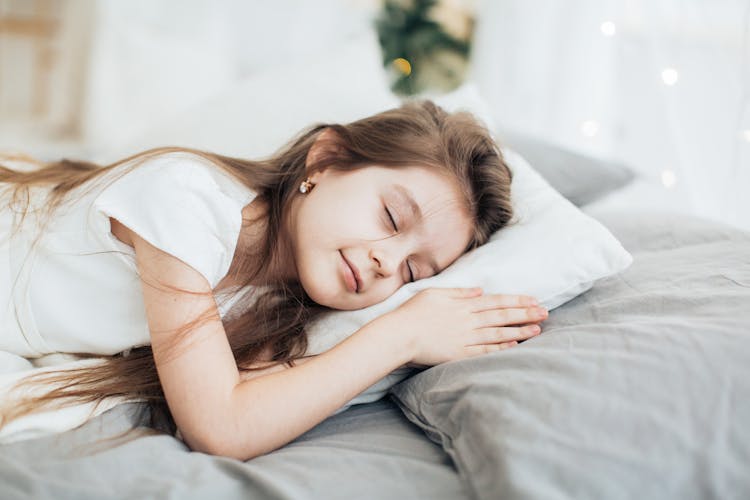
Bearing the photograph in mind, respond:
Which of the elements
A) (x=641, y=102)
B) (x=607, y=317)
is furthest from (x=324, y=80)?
(x=607, y=317)

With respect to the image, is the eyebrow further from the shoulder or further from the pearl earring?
the shoulder

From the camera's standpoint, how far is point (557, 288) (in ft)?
3.62

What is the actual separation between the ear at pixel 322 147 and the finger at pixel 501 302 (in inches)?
15.6

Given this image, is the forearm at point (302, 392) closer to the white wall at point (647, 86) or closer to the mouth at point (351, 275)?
the mouth at point (351, 275)

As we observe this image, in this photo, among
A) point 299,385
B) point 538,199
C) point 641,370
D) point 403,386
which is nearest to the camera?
point 641,370

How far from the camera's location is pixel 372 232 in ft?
3.65

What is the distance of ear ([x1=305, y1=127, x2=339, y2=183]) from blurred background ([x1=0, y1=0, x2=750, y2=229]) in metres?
0.41

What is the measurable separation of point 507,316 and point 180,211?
20.4 inches

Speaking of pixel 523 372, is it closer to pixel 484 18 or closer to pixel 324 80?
pixel 324 80

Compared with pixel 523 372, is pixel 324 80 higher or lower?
higher

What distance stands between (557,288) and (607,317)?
0.35 ft

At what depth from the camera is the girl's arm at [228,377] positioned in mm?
908

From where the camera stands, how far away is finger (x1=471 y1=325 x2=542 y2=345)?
1053 mm

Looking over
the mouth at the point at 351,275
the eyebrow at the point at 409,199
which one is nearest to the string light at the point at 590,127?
the eyebrow at the point at 409,199
